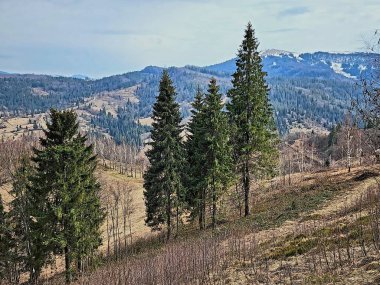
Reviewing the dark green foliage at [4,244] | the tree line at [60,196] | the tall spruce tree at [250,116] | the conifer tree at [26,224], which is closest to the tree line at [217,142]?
the tall spruce tree at [250,116]

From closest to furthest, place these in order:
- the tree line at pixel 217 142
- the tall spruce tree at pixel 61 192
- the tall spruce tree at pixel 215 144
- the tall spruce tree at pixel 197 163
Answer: the tall spruce tree at pixel 61 192, the tall spruce tree at pixel 215 144, the tree line at pixel 217 142, the tall spruce tree at pixel 197 163

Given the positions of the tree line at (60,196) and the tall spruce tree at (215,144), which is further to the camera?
the tall spruce tree at (215,144)

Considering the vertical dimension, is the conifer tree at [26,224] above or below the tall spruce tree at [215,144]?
below

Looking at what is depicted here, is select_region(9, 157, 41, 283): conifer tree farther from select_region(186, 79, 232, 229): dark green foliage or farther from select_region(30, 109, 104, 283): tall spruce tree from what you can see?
select_region(186, 79, 232, 229): dark green foliage

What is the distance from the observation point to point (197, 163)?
36.2m

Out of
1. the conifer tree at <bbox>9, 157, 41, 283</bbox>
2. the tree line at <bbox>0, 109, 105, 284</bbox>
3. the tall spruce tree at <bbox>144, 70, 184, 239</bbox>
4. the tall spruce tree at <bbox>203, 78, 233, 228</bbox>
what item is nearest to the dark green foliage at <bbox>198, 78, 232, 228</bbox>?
the tall spruce tree at <bbox>203, 78, 233, 228</bbox>

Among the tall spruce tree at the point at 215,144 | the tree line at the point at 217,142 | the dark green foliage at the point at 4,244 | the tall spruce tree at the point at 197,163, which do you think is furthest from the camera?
the dark green foliage at the point at 4,244

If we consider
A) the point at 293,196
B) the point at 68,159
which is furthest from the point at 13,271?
the point at 293,196

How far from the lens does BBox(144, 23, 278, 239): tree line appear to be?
34.4 metres

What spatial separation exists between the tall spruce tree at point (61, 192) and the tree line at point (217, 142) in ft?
30.0

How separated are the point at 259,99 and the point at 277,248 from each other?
19.3m

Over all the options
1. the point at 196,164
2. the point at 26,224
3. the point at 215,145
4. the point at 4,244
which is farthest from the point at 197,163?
the point at 4,244

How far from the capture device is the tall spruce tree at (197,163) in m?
35.2

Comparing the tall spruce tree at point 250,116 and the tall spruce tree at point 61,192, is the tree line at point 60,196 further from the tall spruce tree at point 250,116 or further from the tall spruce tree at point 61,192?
the tall spruce tree at point 250,116
